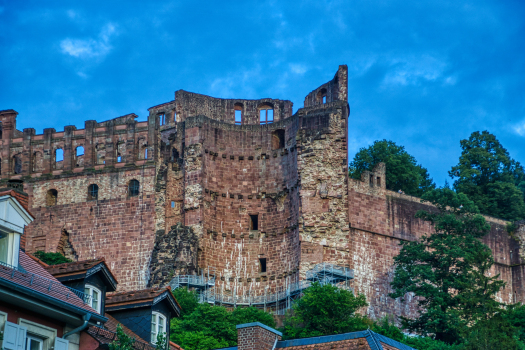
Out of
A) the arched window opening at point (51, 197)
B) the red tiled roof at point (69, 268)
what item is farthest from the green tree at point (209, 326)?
the red tiled roof at point (69, 268)

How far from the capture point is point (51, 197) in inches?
2761

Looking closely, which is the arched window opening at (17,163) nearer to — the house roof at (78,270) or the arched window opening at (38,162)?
the arched window opening at (38,162)

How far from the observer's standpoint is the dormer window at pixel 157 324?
1086 inches

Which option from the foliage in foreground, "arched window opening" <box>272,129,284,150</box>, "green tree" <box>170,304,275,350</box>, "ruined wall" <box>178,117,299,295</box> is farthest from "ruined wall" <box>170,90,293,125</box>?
"green tree" <box>170,304,275,350</box>

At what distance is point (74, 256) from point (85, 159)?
22.5 ft

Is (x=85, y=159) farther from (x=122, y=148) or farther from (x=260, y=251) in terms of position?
(x=260, y=251)

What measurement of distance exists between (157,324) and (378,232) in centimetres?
4143

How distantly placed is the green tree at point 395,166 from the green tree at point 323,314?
22.9 metres

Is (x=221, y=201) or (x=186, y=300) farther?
(x=221, y=201)

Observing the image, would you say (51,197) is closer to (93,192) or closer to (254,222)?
(93,192)

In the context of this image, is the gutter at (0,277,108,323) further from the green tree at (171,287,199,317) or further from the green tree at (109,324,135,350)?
the green tree at (171,287,199,317)

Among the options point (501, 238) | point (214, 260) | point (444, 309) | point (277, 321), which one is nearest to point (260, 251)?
point (214, 260)

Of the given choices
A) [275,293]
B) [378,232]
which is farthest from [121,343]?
[378,232]

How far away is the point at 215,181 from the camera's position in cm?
6881
